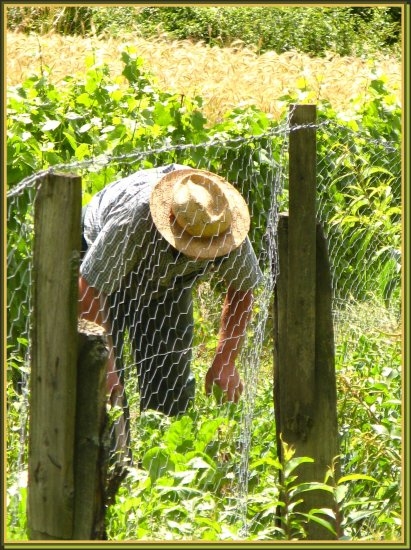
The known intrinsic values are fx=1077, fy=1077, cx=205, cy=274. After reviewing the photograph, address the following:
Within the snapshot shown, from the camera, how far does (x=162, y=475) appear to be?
349cm

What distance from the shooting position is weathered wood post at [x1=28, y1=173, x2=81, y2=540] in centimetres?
227

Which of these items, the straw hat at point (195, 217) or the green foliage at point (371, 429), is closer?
the green foliage at point (371, 429)

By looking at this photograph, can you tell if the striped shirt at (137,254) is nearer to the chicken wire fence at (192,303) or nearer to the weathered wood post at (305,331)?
the chicken wire fence at (192,303)

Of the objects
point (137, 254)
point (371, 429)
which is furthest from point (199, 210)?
point (371, 429)

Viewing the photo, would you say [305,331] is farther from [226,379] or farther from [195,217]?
[226,379]

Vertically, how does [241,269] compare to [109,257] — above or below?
below

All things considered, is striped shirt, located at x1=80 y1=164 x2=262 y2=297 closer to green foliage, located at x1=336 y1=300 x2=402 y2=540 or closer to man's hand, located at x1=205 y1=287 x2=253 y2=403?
man's hand, located at x1=205 y1=287 x2=253 y2=403

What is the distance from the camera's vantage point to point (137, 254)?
416 cm

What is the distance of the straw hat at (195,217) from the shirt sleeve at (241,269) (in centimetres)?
14

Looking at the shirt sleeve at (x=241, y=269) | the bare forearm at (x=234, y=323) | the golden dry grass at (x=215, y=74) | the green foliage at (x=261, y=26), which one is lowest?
the bare forearm at (x=234, y=323)

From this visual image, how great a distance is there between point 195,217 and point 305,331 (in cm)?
89

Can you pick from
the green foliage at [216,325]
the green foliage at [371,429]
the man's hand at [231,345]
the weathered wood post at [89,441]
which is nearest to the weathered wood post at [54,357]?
the weathered wood post at [89,441]

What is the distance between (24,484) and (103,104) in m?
3.28

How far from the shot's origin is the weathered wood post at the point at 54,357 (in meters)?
2.27
